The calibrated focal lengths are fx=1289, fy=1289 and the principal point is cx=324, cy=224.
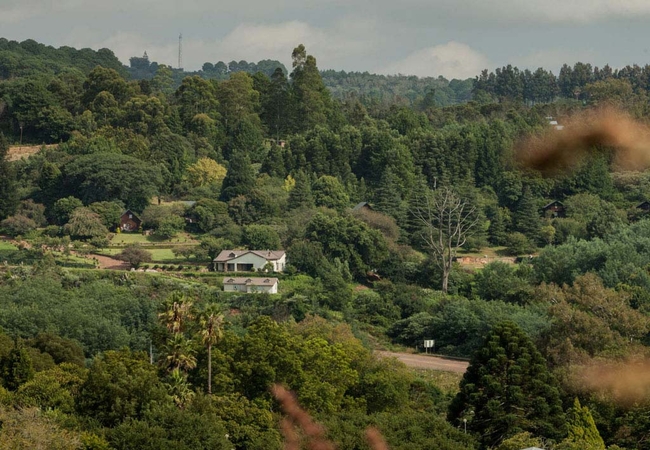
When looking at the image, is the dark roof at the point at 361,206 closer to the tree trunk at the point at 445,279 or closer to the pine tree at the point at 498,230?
the pine tree at the point at 498,230

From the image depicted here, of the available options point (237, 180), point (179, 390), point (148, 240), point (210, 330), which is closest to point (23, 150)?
point (237, 180)

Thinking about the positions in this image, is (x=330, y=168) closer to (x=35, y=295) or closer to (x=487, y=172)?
(x=487, y=172)

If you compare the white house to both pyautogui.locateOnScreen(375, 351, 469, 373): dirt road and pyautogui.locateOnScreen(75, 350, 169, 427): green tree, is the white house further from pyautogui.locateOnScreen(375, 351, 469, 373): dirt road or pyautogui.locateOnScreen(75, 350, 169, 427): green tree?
pyautogui.locateOnScreen(75, 350, 169, 427): green tree

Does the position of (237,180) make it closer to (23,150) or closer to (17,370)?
(23,150)

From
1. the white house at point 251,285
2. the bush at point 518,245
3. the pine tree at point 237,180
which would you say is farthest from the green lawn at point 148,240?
the bush at point 518,245

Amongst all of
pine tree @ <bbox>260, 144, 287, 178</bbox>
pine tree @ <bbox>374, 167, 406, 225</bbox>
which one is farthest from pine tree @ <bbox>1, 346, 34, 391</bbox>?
pine tree @ <bbox>260, 144, 287, 178</bbox>

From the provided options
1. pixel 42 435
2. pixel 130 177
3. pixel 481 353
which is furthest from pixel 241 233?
pixel 42 435

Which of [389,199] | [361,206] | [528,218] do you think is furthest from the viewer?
[361,206]
